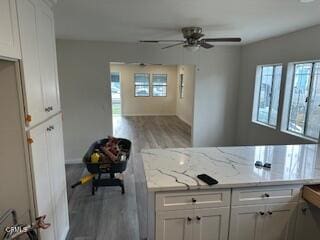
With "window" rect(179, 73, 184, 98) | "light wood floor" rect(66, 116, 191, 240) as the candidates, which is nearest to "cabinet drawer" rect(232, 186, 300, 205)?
"light wood floor" rect(66, 116, 191, 240)

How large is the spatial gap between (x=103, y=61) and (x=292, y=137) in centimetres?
380

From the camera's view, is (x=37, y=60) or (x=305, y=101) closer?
(x=37, y=60)

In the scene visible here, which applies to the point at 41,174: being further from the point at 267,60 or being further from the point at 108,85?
the point at 267,60

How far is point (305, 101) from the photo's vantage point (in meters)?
3.53

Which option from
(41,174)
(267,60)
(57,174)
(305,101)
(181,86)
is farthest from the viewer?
(181,86)

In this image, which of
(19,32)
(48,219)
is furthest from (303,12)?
(48,219)

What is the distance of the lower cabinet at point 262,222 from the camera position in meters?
1.69

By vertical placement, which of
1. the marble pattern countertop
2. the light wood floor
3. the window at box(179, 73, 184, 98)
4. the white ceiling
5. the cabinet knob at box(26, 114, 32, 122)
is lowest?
the light wood floor

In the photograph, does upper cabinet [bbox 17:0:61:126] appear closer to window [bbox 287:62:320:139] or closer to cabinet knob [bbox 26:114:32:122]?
cabinet knob [bbox 26:114:32:122]

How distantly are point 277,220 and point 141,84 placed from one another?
30.5ft

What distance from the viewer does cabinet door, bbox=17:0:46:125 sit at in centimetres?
145

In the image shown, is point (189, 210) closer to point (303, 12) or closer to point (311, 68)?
point (303, 12)

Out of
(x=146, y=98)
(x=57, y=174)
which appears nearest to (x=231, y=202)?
(x=57, y=174)

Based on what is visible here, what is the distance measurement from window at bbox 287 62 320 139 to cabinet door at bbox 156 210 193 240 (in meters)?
2.73
